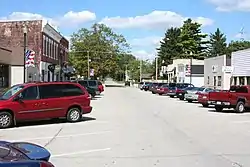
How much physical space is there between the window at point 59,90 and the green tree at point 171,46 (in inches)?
3837

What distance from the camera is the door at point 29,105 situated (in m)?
17.6

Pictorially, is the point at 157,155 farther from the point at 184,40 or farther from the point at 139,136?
the point at 184,40

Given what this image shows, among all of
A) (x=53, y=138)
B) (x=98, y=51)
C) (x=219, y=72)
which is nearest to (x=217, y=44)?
(x=98, y=51)

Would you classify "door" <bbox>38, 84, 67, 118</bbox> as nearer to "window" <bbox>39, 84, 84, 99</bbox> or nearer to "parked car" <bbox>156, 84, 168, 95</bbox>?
"window" <bbox>39, 84, 84, 99</bbox>

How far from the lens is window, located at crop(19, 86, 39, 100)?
704 inches

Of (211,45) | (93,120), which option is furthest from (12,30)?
(211,45)

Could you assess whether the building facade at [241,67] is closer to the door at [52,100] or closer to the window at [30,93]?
the door at [52,100]

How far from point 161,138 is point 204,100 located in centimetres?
1830

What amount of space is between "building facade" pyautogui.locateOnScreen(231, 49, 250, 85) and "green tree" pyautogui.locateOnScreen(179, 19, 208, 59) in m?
56.7

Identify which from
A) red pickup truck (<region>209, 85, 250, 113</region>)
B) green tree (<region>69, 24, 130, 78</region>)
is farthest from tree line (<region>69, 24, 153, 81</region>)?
red pickup truck (<region>209, 85, 250, 113</region>)

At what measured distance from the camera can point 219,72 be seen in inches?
2239

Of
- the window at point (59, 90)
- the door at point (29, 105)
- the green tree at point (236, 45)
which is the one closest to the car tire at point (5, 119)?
the door at point (29, 105)

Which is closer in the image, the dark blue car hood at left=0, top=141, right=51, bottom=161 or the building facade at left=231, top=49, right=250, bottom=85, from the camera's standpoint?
the dark blue car hood at left=0, top=141, right=51, bottom=161

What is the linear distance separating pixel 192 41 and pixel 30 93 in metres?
93.0
